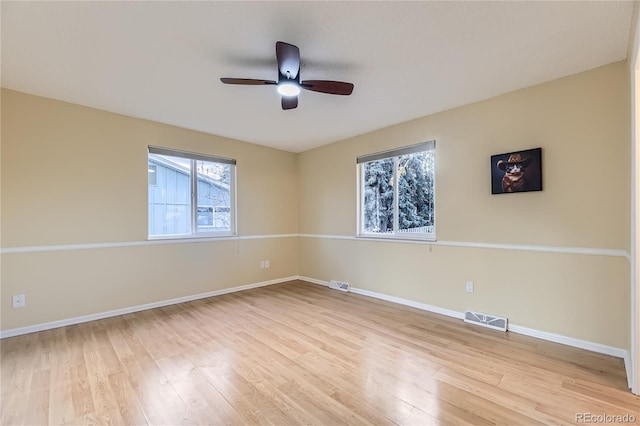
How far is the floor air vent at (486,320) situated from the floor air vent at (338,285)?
1820 mm

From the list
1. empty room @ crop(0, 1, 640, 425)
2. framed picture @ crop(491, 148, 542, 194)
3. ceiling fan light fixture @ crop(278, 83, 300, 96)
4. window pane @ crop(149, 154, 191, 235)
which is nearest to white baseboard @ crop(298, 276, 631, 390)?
empty room @ crop(0, 1, 640, 425)

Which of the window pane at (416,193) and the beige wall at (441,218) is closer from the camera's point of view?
the beige wall at (441,218)

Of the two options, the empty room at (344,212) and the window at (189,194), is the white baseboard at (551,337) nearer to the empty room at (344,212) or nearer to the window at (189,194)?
the empty room at (344,212)

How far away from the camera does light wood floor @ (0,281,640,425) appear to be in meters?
1.71

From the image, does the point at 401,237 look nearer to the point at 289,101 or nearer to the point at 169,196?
the point at 289,101

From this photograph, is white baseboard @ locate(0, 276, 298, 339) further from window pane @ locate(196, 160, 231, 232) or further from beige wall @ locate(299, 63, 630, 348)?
beige wall @ locate(299, 63, 630, 348)

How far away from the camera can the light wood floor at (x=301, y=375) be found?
1710 mm

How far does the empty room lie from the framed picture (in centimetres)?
2

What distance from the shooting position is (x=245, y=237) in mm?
4742

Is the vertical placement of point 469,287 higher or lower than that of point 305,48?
lower

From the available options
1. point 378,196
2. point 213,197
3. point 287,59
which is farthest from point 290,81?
point 213,197

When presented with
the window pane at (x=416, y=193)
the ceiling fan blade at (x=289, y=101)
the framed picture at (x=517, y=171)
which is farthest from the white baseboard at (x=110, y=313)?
the framed picture at (x=517, y=171)

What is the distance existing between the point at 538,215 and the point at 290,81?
2.66 m

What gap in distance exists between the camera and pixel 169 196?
13.1 ft
